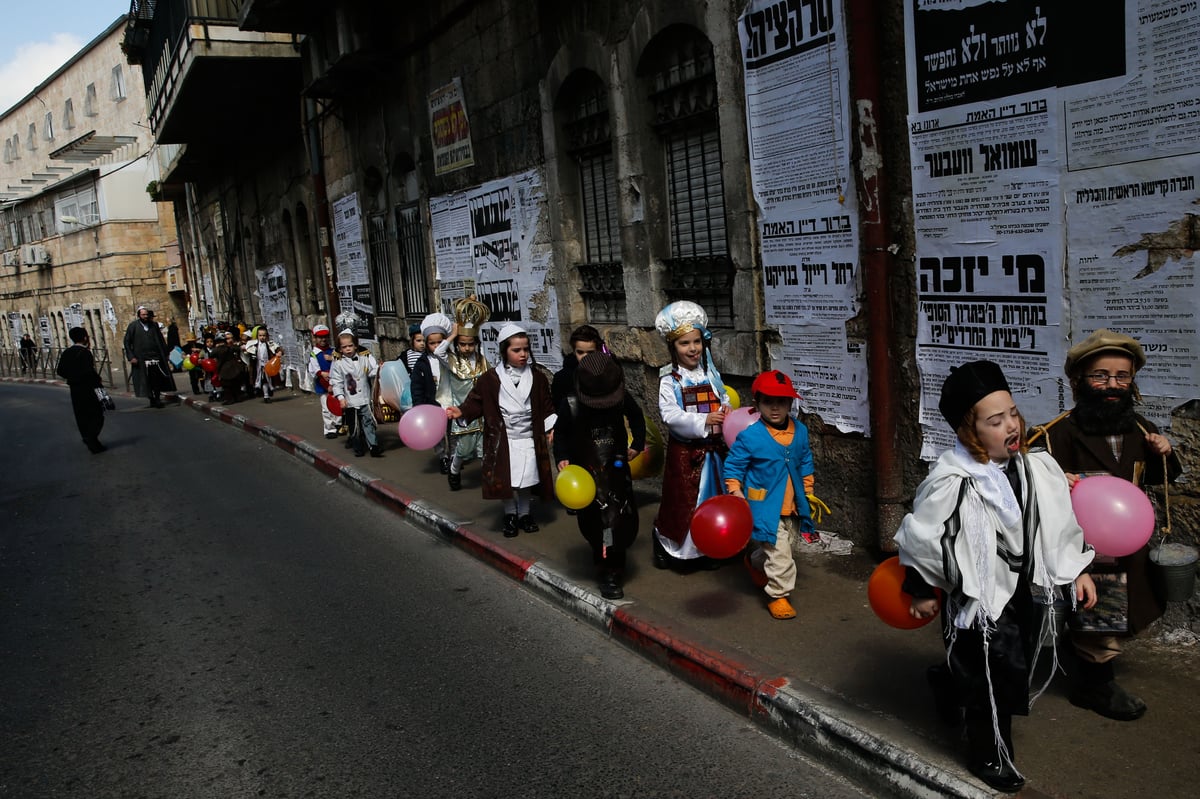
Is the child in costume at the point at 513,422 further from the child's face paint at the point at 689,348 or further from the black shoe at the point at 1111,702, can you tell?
the black shoe at the point at 1111,702

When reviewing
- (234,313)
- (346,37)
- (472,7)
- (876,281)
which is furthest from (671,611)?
(234,313)

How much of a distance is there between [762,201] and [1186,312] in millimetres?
3078

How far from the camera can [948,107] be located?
5.19 meters

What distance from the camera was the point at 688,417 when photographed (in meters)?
5.62

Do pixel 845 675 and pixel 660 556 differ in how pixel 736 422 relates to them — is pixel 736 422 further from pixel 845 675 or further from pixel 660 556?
pixel 845 675

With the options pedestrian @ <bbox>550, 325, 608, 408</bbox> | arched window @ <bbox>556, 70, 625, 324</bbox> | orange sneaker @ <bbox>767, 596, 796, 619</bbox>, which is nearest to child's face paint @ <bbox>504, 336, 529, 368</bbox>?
Answer: pedestrian @ <bbox>550, 325, 608, 408</bbox>

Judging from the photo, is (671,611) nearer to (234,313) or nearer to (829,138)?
(829,138)

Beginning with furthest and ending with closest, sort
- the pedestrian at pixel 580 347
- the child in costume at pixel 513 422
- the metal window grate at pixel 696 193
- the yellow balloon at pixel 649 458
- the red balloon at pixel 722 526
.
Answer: the metal window grate at pixel 696 193 < the child in costume at pixel 513 422 < the pedestrian at pixel 580 347 < the yellow balloon at pixel 649 458 < the red balloon at pixel 722 526

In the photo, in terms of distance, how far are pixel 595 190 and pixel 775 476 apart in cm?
509

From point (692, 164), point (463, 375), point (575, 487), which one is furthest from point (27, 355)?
point (575, 487)

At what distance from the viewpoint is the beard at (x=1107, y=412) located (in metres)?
3.70

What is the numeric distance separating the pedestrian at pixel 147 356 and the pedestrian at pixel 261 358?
1954 mm

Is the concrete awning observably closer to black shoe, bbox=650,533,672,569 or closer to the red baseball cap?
black shoe, bbox=650,533,672,569

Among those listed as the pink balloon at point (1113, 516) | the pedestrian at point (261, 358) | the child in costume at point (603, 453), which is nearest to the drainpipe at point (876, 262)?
the child in costume at point (603, 453)
